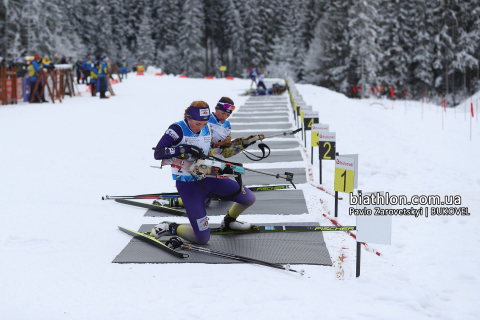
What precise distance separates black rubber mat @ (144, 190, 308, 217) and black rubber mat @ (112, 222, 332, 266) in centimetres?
110

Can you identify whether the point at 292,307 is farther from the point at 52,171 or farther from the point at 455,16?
the point at 455,16

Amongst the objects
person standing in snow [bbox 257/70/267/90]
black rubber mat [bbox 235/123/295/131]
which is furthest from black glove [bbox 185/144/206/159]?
person standing in snow [bbox 257/70/267/90]

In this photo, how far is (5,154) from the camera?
12.5 meters

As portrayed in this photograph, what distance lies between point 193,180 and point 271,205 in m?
2.35

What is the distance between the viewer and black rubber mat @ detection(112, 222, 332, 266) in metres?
6.30

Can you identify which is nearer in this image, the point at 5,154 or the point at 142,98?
the point at 5,154

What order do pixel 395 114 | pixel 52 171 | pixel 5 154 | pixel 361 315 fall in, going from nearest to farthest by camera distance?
pixel 361 315 < pixel 52 171 < pixel 5 154 < pixel 395 114

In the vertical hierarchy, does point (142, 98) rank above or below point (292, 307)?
above

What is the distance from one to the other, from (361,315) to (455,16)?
57.5 m

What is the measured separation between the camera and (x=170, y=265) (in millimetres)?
6195

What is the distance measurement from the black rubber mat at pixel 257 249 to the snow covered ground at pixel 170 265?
165mm

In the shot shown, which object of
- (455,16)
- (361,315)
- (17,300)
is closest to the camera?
(361,315)

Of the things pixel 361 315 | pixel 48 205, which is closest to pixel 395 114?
pixel 48 205

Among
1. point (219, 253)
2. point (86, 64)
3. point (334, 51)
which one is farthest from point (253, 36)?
point (219, 253)
